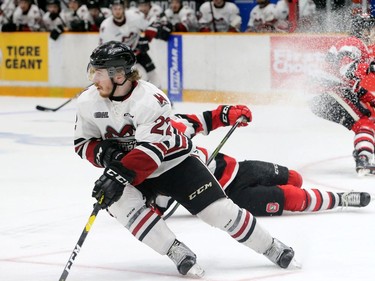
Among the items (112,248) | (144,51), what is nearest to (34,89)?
(144,51)

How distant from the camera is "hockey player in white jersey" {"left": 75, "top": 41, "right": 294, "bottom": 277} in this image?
3.58 m

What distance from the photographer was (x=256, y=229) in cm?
368

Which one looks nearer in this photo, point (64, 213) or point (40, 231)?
point (40, 231)

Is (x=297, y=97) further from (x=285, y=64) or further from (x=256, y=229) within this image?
(x=256, y=229)

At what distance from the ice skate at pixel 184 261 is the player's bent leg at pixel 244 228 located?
0.45 feet

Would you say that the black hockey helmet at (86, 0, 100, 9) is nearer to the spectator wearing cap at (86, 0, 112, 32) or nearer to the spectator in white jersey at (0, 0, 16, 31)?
the spectator wearing cap at (86, 0, 112, 32)

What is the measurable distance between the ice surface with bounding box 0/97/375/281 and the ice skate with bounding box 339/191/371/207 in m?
0.05

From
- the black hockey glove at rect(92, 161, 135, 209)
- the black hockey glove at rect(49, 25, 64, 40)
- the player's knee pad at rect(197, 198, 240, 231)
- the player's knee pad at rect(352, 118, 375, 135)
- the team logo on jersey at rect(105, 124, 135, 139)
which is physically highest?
the team logo on jersey at rect(105, 124, 135, 139)

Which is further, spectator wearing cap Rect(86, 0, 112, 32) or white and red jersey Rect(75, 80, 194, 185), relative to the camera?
spectator wearing cap Rect(86, 0, 112, 32)

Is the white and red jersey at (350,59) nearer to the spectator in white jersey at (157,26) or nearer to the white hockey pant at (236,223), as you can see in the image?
the white hockey pant at (236,223)

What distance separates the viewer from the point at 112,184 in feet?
11.4

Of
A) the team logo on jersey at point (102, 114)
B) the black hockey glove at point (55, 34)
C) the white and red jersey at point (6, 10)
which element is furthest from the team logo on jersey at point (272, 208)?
the white and red jersey at point (6, 10)

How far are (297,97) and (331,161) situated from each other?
13.1 ft

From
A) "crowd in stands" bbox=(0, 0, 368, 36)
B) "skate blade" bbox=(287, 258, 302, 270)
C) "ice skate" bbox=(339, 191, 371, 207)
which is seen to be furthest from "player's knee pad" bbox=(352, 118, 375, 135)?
"crowd in stands" bbox=(0, 0, 368, 36)
